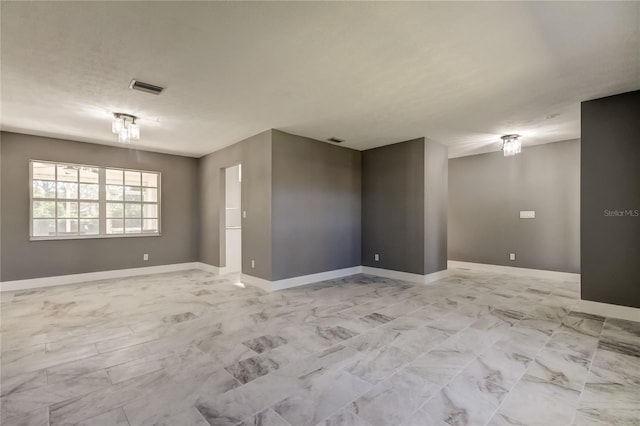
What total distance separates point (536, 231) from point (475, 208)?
1235 millimetres

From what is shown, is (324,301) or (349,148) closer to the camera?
(324,301)

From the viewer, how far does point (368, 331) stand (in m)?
3.06

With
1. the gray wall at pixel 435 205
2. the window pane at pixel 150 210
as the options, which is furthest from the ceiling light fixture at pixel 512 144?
the window pane at pixel 150 210

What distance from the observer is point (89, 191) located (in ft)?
18.6

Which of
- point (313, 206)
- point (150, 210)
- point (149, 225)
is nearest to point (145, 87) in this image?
point (313, 206)

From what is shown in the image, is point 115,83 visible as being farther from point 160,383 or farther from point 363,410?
point 363,410

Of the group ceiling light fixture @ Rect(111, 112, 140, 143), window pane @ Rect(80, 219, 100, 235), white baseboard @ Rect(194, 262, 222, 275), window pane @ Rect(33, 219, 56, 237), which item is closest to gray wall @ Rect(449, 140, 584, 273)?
white baseboard @ Rect(194, 262, 222, 275)

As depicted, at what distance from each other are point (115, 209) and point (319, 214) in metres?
4.15

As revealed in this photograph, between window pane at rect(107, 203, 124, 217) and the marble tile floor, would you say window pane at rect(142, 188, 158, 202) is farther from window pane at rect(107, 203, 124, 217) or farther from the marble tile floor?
the marble tile floor

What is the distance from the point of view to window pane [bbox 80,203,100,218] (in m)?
5.59

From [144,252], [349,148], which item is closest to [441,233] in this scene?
[349,148]

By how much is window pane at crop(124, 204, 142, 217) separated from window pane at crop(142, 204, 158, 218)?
0.27ft

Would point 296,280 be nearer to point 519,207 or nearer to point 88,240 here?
point 88,240

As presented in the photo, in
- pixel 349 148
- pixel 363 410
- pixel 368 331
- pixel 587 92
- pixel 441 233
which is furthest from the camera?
pixel 349 148
